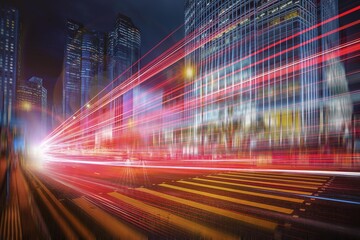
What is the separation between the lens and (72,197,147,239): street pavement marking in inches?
187

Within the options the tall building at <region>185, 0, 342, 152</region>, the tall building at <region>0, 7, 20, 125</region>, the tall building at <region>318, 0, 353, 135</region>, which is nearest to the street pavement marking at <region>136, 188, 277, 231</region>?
the tall building at <region>0, 7, 20, 125</region>

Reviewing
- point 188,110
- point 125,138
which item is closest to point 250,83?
point 188,110

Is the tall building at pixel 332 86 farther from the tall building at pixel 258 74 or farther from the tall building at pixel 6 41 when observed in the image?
the tall building at pixel 6 41

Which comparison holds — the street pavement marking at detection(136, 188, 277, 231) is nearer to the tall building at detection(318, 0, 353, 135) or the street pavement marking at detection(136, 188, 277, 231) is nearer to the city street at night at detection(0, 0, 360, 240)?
the city street at night at detection(0, 0, 360, 240)

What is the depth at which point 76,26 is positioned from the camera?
122m

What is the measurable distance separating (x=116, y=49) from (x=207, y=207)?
86.9 m

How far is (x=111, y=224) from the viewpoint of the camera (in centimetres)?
541

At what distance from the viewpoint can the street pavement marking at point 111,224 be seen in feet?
15.6

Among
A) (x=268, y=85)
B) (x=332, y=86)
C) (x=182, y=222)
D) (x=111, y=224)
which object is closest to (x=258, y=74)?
(x=268, y=85)

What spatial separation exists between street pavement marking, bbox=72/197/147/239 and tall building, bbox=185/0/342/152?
3969 centimetres

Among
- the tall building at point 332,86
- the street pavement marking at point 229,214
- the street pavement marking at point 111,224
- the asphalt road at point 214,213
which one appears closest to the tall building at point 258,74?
the tall building at point 332,86

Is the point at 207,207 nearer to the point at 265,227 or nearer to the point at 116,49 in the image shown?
the point at 265,227

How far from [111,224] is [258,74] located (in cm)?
5757

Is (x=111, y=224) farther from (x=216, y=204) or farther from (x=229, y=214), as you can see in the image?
(x=216, y=204)
